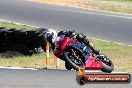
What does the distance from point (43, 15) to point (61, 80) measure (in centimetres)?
1620

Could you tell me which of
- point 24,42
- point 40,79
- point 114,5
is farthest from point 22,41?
point 114,5

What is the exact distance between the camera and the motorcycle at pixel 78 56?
1268 cm

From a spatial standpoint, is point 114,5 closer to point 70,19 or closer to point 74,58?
point 70,19

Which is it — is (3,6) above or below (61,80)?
above

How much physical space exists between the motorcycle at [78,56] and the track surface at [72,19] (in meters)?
8.42

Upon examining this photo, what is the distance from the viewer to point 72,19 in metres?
26.7

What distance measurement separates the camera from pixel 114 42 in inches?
830

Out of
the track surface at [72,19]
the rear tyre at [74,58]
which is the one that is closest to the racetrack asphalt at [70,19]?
the track surface at [72,19]

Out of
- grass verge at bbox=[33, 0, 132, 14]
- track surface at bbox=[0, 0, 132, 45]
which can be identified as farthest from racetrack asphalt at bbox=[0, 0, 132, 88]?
grass verge at bbox=[33, 0, 132, 14]

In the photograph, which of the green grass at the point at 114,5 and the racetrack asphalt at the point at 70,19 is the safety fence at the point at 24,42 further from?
the green grass at the point at 114,5

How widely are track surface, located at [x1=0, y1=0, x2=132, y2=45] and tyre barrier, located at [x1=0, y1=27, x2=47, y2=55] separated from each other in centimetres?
551

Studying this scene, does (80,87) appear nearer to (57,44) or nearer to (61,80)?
(61,80)

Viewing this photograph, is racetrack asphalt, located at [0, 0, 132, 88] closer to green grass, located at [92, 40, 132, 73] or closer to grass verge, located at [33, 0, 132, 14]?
green grass, located at [92, 40, 132, 73]

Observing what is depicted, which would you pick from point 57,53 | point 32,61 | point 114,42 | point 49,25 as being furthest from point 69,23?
point 57,53
